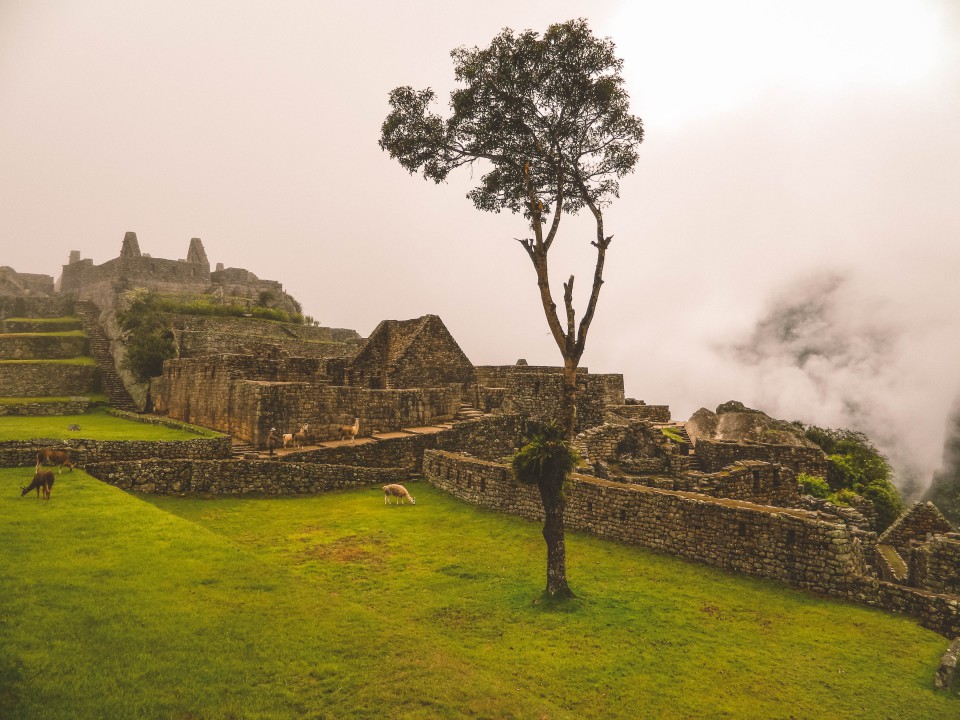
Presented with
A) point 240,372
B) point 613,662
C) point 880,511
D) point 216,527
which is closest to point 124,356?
point 240,372

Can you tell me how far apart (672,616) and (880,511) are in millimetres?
14923

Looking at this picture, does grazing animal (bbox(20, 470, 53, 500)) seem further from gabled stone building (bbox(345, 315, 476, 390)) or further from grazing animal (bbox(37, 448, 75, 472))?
gabled stone building (bbox(345, 315, 476, 390))

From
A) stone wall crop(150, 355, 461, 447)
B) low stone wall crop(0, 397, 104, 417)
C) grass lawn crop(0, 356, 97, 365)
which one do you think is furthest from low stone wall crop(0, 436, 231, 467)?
grass lawn crop(0, 356, 97, 365)

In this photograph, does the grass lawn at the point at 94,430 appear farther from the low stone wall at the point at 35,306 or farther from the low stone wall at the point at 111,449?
the low stone wall at the point at 35,306

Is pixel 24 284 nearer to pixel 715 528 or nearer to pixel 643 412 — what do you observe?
pixel 643 412

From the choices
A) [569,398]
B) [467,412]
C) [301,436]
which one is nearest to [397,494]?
[301,436]

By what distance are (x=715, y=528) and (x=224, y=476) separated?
12.6m

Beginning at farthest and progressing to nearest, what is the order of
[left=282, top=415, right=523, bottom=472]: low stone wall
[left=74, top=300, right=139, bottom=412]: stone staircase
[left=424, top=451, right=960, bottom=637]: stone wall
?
[left=74, top=300, right=139, bottom=412]: stone staircase, [left=282, top=415, right=523, bottom=472]: low stone wall, [left=424, top=451, right=960, bottom=637]: stone wall

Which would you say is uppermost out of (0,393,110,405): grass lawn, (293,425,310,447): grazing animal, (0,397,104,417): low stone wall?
(293,425,310,447): grazing animal

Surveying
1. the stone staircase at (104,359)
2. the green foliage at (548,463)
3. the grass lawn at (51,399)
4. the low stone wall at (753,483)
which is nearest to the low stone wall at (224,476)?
the green foliage at (548,463)

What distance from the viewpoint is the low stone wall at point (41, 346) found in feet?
98.5

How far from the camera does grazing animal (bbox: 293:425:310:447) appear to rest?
58.2 feet

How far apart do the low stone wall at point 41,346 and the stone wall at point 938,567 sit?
4105 cm

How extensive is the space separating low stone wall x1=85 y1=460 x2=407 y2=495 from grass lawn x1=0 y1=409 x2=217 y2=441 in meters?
2.96
